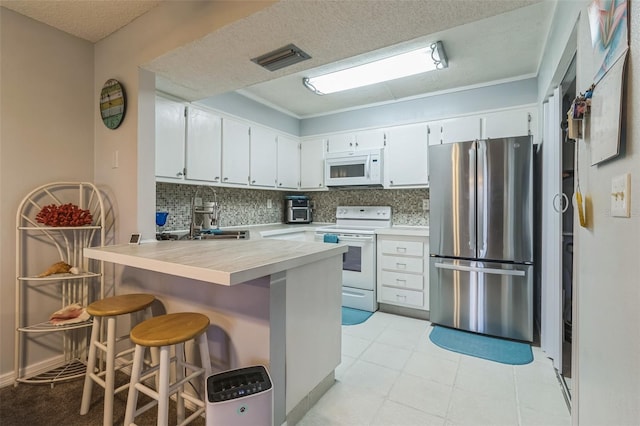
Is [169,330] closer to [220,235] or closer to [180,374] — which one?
[180,374]

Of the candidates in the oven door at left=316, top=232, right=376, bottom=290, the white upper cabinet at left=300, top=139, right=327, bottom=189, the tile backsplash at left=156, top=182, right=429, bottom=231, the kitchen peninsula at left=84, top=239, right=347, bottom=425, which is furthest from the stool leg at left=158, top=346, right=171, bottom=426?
the white upper cabinet at left=300, top=139, right=327, bottom=189

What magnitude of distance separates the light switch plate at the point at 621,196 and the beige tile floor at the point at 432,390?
4.50 feet

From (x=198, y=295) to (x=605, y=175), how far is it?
1.87 m

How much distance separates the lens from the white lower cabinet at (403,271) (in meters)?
3.07

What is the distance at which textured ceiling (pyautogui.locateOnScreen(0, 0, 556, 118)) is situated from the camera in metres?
1.45

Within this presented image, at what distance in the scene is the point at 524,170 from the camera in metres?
2.49

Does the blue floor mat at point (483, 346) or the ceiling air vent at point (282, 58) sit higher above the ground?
the ceiling air vent at point (282, 58)

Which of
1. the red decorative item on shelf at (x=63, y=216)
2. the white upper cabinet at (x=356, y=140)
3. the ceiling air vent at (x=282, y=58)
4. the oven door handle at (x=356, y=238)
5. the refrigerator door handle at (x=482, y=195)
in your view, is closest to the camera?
the ceiling air vent at (x=282, y=58)

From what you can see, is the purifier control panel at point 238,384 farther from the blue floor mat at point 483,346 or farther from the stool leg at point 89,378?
the blue floor mat at point 483,346

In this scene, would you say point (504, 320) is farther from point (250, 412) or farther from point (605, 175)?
point (250, 412)

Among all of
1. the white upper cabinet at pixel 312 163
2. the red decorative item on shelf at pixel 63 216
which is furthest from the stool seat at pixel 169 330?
the white upper cabinet at pixel 312 163

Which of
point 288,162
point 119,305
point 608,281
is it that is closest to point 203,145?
point 288,162

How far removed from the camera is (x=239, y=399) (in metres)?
1.16

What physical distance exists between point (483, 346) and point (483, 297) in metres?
0.42
